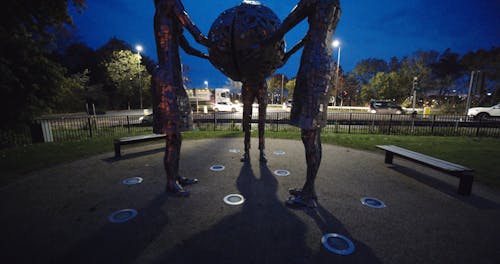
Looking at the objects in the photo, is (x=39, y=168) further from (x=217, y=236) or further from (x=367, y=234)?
(x=367, y=234)

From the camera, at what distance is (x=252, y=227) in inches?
106

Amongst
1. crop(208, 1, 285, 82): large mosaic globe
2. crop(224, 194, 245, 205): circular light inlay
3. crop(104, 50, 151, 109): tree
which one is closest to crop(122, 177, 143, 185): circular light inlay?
crop(224, 194, 245, 205): circular light inlay

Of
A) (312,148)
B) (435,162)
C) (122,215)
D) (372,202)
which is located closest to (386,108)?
(435,162)

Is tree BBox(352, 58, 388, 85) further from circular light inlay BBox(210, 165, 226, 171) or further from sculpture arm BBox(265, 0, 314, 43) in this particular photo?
sculpture arm BBox(265, 0, 314, 43)

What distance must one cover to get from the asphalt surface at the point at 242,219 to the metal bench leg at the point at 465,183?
0.17 meters

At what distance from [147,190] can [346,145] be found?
264 inches

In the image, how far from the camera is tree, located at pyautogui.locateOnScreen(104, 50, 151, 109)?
29.9 meters

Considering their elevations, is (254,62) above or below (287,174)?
above

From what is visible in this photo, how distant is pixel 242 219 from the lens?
287cm

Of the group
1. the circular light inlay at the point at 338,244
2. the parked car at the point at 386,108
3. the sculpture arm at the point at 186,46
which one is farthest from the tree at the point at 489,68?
the sculpture arm at the point at 186,46

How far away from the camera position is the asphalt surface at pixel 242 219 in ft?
7.31

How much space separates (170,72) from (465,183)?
546cm

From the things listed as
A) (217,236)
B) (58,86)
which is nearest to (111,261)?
(217,236)

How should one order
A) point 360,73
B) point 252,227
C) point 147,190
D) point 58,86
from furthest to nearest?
1. point 360,73
2. point 58,86
3. point 147,190
4. point 252,227
